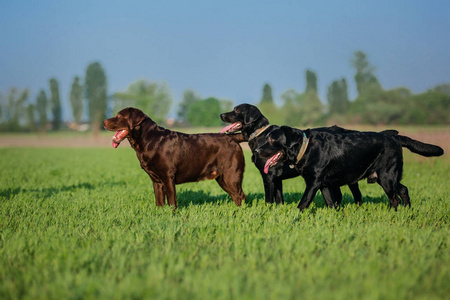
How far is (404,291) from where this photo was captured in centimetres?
277

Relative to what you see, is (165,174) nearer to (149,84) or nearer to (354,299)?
(354,299)

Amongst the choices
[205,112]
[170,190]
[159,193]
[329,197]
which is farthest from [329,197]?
[205,112]

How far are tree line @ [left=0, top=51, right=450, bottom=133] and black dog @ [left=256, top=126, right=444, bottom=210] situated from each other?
1450 inches

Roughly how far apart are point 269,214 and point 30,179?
8844 millimetres

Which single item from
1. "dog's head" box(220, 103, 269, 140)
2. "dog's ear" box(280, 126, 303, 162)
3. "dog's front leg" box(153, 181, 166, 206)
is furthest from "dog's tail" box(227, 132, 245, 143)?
"dog's front leg" box(153, 181, 166, 206)

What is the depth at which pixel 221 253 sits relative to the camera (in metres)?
3.71

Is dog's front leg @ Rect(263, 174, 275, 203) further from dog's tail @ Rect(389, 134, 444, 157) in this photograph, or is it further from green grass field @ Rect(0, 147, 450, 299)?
dog's tail @ Rect(389, 134, 444, 157)

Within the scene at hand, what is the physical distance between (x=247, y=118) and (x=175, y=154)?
4.43ft

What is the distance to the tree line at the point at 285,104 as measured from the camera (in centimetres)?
5391

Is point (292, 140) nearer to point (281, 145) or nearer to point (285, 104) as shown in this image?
point (281, 145)

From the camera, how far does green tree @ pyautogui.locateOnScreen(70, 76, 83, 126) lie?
84.1 m

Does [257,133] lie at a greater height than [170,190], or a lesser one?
greater

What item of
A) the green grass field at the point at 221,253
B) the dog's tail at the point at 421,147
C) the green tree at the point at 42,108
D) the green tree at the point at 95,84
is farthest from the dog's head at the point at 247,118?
the green tree at the point at 42,108

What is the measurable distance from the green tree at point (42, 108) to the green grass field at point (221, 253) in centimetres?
8546
